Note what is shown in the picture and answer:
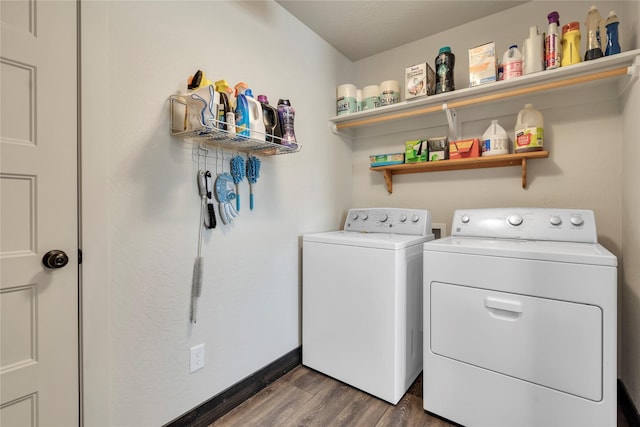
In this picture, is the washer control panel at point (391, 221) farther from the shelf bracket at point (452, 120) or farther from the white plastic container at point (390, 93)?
the white plastic container at point (390, 93)

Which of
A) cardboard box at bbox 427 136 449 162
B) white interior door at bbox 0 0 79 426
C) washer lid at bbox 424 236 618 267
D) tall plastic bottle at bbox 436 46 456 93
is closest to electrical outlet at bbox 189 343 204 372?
white interior door at bbox 0 0 79 426

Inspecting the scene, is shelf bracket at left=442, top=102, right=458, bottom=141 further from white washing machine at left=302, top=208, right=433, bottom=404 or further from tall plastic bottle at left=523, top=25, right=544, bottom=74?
white washing machine at left=302, top=208, right=433, bottom=404

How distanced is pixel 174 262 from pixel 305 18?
1739mm

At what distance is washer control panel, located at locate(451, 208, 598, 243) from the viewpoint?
1433 mm

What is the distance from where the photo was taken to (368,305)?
1602 millimetres

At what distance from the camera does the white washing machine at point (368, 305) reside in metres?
1.54

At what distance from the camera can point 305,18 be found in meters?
1.95

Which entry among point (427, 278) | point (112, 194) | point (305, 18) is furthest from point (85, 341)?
point (305, 18)

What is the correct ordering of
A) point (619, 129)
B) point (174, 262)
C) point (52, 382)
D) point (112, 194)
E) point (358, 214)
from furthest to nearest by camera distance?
point (358, 214), point (619, 129), point (174, 262), point (112, 194), point (52, 382)

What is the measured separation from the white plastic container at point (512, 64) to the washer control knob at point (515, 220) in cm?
76

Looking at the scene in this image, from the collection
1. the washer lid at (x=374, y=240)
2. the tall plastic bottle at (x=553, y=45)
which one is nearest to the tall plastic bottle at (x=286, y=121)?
the washer lid at (x=374, y=240)

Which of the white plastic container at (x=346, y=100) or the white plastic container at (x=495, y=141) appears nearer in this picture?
the white plastic container at (x=495, y=141)

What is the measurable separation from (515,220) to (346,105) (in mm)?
1357

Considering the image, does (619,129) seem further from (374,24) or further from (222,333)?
(222,333)
